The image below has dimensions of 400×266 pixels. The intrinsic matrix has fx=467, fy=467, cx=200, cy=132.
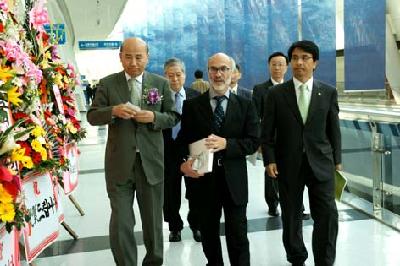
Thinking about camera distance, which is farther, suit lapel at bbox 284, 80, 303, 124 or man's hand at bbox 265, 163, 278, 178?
man's hand at bbox 265, 163, 278, 178

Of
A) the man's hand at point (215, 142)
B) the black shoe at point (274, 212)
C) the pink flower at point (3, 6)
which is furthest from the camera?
the black shoe at point (274, 212)

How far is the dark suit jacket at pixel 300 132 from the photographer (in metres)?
3.38

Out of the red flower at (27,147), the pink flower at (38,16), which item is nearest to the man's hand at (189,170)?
the red flower at (27,147)

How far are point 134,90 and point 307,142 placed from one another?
130cm

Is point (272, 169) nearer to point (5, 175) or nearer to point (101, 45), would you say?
point (5, 175)

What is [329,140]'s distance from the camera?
351cm

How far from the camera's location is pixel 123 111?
120 inches

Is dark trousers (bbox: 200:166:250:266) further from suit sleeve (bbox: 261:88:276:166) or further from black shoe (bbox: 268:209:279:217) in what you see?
black shoe (bbox: 268:209:279:217)

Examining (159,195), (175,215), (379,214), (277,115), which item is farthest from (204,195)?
(379,214)

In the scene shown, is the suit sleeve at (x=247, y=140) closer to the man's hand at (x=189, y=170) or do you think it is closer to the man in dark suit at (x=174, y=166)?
the man's hand at (x=189, y=170)

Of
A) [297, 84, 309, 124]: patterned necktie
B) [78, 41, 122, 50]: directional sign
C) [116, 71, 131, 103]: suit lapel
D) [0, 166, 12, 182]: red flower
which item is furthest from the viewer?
[78, 41, 122, 50]: directional sign

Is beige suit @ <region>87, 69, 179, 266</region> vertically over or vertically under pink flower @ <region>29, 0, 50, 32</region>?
under

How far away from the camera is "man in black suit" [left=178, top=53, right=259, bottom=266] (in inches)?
122

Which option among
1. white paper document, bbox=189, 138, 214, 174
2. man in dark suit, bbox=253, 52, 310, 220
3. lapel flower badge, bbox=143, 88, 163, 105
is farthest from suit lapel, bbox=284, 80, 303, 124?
man in dark suit, bbox=253, 52, 310, 220
